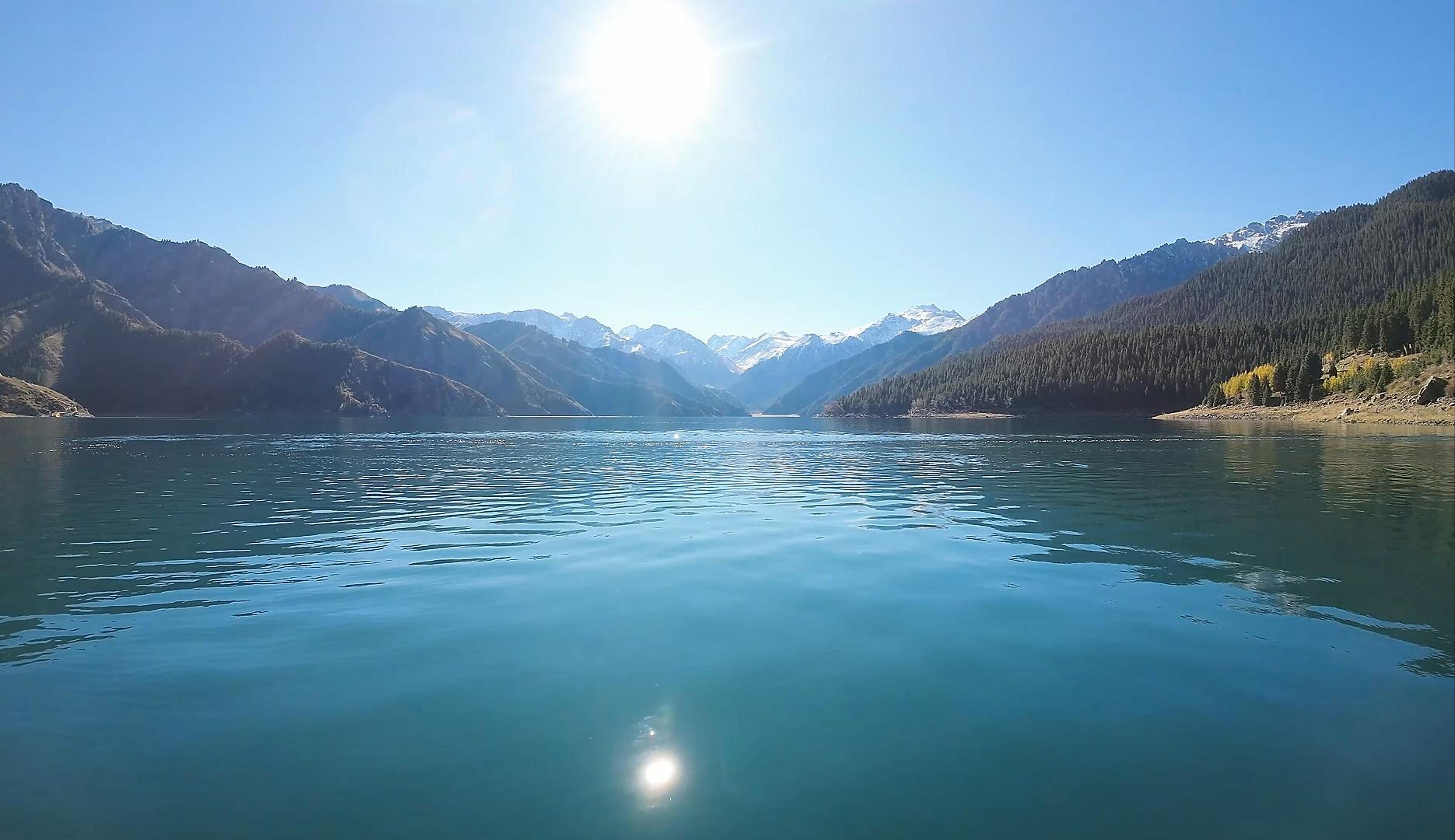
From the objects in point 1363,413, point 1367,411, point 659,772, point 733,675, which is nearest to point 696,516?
point 733,675

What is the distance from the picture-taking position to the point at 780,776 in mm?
10539

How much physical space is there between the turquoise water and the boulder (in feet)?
435

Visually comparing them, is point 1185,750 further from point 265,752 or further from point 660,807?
point 265,752

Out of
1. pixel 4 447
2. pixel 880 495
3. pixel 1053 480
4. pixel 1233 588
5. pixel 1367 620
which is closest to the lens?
pixel 1367 620

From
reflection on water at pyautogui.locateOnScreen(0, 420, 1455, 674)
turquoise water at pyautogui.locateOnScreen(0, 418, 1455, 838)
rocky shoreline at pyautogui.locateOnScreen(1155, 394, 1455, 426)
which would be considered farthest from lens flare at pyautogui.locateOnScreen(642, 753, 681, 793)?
rocky shoreline at pyautogui.locateOnScreen(1155, 394, 1455, 426)

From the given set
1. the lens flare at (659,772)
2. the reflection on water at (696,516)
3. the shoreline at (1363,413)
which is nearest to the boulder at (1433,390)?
the shoreline at (1363,413)

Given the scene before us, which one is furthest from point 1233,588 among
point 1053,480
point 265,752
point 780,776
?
point 1053,480

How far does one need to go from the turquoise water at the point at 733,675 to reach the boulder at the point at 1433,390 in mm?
132524

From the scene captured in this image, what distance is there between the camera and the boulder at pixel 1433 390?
13138 cm

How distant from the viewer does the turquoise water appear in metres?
9.73

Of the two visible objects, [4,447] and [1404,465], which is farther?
[4,447]

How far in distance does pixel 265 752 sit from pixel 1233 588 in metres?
24.2

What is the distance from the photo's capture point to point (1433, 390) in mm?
132125

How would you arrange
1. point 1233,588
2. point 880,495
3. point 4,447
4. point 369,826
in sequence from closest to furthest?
point 369,826, point 1233,588, point 880,495, point 4,447
